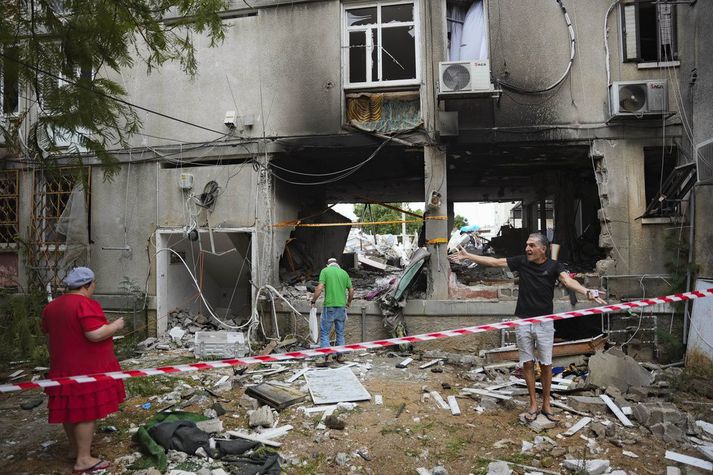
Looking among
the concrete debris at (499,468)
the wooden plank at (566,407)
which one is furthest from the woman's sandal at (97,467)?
the wooden plank at (566,407)

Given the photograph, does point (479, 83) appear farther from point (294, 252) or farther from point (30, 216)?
point (30, 216)

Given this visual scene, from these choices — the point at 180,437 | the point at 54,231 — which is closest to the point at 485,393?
the point at 180,437

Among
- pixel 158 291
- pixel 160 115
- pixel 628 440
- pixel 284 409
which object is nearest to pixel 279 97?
pixel 160 115

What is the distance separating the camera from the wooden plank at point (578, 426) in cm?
445

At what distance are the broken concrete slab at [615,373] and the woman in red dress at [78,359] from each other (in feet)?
18.8

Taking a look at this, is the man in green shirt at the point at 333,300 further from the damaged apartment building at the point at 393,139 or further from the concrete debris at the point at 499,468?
the concrete debris at the point at 499,468

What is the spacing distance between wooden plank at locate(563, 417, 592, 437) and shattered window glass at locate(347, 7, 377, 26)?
794 cm

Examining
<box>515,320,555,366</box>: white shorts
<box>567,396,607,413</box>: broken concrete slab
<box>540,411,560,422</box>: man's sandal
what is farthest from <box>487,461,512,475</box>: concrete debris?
<box>567,396,607,413</box>: broken concrete slab

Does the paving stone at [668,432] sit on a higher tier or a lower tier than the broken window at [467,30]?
lower

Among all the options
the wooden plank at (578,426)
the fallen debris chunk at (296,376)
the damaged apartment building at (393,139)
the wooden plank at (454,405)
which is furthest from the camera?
the damaged apartment building at (393,139)

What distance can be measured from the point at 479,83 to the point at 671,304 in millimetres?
5226

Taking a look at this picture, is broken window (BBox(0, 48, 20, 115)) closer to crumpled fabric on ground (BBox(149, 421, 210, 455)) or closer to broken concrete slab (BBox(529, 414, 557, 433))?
crumpled fabric on ground (BBox(149, 421, 210, 455))

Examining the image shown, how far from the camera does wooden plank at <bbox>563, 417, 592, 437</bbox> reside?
14.6ft

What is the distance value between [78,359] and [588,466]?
4.50 meters
